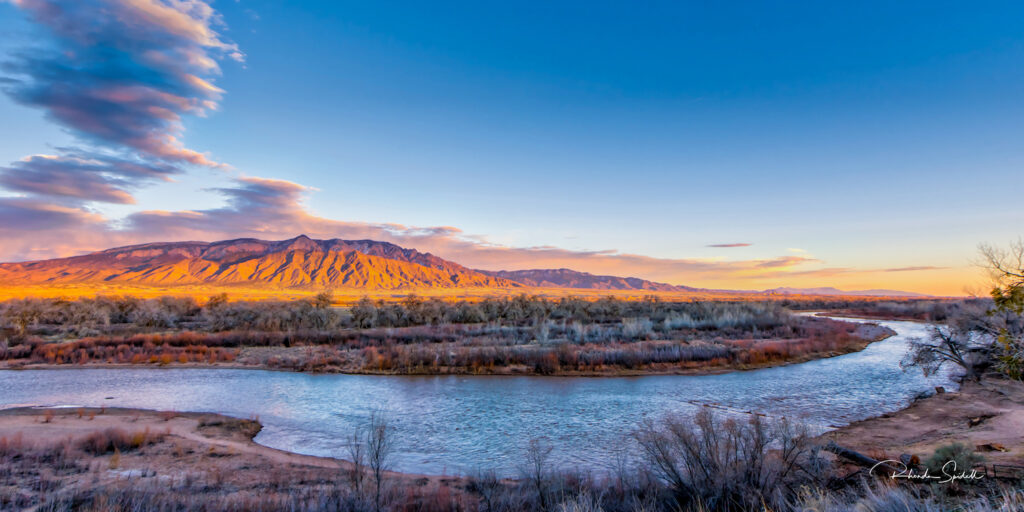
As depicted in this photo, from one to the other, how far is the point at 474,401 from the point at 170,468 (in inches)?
378

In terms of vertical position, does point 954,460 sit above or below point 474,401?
above

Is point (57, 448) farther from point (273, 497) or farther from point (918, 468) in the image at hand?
point (918, 468)

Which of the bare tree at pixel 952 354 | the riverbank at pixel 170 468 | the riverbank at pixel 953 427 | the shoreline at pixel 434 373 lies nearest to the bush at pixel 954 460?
the riverbank at pixel 953 427

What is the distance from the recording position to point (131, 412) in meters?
15.4

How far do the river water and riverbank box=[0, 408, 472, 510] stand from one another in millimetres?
1305

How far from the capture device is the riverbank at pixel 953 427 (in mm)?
10125

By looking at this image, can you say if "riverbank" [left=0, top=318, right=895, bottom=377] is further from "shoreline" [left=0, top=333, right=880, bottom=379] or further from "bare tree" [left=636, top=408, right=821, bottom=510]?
"bare tree" [left=636, top=408, right=821, bottom=510]

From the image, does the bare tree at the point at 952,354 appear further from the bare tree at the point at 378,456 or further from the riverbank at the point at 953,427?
the bare tree at the point at 378,456

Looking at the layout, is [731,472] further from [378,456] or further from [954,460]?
[378,456]

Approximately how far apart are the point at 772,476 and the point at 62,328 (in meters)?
48.9

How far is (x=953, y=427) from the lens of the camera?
12633mm

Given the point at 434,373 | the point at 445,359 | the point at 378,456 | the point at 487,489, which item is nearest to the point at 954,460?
the point at 487,489

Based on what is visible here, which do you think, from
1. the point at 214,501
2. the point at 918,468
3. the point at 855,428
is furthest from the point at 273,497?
the point at 855,428

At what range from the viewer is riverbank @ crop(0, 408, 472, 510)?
756 centimetres
